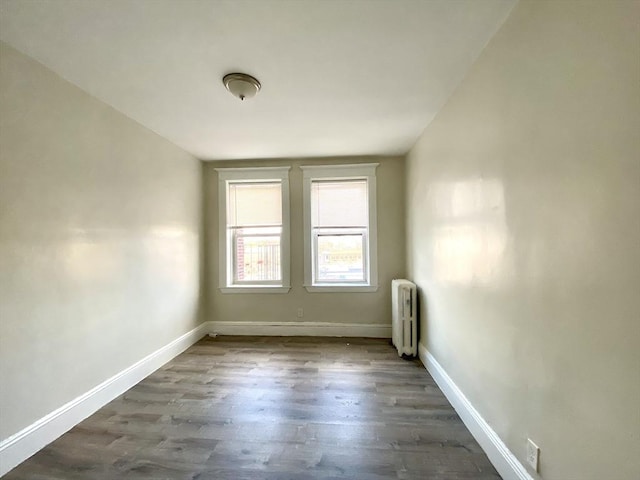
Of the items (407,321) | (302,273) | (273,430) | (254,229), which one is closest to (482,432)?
(273,430)

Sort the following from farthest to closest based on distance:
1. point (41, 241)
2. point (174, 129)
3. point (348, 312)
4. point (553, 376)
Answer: point (348, 312)
point (174, 129)
point (41, 241)
point (553, 376)

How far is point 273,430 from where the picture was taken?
211cm

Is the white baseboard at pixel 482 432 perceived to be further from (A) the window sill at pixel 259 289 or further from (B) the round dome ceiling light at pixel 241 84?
(B) the round dome ceiling light at pixel 241 84

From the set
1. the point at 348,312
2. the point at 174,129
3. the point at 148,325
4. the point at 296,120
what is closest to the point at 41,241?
the point at 148,325

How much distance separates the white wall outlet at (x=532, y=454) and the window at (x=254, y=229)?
318cm

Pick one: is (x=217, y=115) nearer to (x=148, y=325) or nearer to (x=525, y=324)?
(x=148, y=325)

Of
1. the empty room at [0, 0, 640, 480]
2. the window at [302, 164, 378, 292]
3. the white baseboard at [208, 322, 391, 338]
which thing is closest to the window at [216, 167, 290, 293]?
the window at [302, 164, 378, 292]

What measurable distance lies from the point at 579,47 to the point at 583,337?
105cm

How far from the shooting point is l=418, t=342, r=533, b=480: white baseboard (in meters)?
1.57

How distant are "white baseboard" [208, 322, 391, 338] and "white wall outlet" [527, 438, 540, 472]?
8.96ft

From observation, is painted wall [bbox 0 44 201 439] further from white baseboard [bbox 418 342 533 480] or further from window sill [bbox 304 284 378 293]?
white baseboard [bbox 418 342 533 480]

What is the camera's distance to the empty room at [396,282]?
112 cm

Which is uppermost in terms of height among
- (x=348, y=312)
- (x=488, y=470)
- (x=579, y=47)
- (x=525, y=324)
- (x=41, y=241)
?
(x=579, y=47)

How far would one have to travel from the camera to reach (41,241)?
201cm
